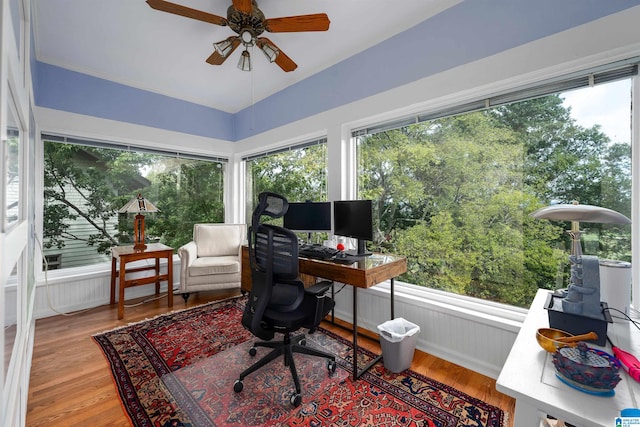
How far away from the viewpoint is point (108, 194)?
10.9 feet

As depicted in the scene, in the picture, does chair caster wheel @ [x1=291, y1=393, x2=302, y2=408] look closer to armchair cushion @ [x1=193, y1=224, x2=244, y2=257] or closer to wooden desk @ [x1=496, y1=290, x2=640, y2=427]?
wooden desk @ [x1=496, y1=290, x2=640, y2=427]

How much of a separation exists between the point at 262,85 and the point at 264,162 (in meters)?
1.07

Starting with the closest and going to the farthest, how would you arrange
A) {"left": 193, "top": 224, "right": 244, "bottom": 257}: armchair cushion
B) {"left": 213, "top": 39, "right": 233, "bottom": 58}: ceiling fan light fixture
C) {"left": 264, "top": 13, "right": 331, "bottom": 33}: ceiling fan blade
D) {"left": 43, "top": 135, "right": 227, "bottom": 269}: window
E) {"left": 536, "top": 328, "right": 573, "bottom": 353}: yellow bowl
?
1. {"left": 536, "top": 328, "right": 573, "bottom": 353}: yellow bowl
2. {"left": 264, "top": 13, "right": 331, "bottom": 33}: ceiling fan blade
3. {"left": 213, "top": 39, "right": 233, "bottom": 58}: ceiling fan light fixture
4. {"left": 43, "top": 135, "right": 227, "bottom": 269}: window
5. {"left": 193, "top": 224, "right": 244, "bottom": 257}: armchair cushion

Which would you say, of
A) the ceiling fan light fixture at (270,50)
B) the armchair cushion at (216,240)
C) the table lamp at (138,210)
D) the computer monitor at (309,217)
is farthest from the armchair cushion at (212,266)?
the ceiling fan light fixture at (270,50)

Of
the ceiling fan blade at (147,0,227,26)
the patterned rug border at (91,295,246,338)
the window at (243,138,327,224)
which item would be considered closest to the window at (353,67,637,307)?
the window at (243,138,327,224)

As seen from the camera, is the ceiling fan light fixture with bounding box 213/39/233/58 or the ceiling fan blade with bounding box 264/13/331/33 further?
the ceiling fan light fixture with bounding box 213/39/233/58

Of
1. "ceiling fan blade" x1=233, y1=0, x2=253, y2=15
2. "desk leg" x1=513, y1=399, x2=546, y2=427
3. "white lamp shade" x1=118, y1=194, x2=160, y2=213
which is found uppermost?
"ceiling fan blade" x1=233, y1=0, x2=253, y2=15

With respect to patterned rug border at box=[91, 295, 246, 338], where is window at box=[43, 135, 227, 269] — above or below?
above

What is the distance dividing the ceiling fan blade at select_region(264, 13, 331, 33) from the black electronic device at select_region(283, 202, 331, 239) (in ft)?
4.58

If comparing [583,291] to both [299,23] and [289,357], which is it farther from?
[299,23]

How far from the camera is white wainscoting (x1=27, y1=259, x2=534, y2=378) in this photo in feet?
5.97

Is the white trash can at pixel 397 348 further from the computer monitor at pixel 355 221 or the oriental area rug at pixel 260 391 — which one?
the computer monitor at pixel 355 221

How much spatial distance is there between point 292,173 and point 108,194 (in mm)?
2279

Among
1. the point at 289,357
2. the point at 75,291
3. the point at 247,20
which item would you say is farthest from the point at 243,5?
the point at 75,291
